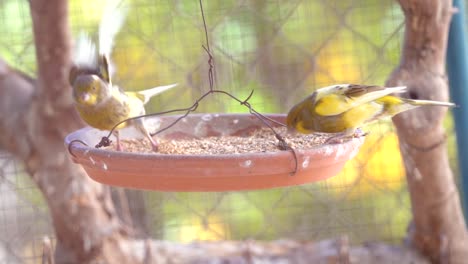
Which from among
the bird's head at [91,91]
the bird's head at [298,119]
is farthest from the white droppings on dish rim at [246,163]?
the bird's head at [91,91]

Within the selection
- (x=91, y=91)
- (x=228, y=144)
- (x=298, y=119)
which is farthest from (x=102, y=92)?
(x=298, y=119)

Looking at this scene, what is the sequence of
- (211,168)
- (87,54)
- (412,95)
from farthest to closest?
(412,95) < (87,54) < (211,168)

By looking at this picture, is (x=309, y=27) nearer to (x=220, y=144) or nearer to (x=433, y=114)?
(x=433, y=114)

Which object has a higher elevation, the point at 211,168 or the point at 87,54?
the point at 87,54

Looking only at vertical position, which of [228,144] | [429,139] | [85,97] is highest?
[85,97]

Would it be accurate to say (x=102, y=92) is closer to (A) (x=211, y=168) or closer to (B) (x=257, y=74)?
(A) (x=211, y=168)

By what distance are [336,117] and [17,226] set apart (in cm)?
135

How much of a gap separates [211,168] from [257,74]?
1.22m

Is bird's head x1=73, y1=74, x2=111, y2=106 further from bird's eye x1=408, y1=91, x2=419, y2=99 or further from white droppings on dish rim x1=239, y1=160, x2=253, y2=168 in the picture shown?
bird's eye x1=408, y1=91, x2=419, y2=99

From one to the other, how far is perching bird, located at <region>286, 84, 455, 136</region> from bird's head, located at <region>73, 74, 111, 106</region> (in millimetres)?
413

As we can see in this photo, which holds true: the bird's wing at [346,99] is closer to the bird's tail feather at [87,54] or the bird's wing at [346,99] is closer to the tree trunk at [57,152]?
the bird's tail feather at [87,54]

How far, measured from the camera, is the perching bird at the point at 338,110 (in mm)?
1438

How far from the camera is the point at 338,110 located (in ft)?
4.82

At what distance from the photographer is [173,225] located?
2426 mm
